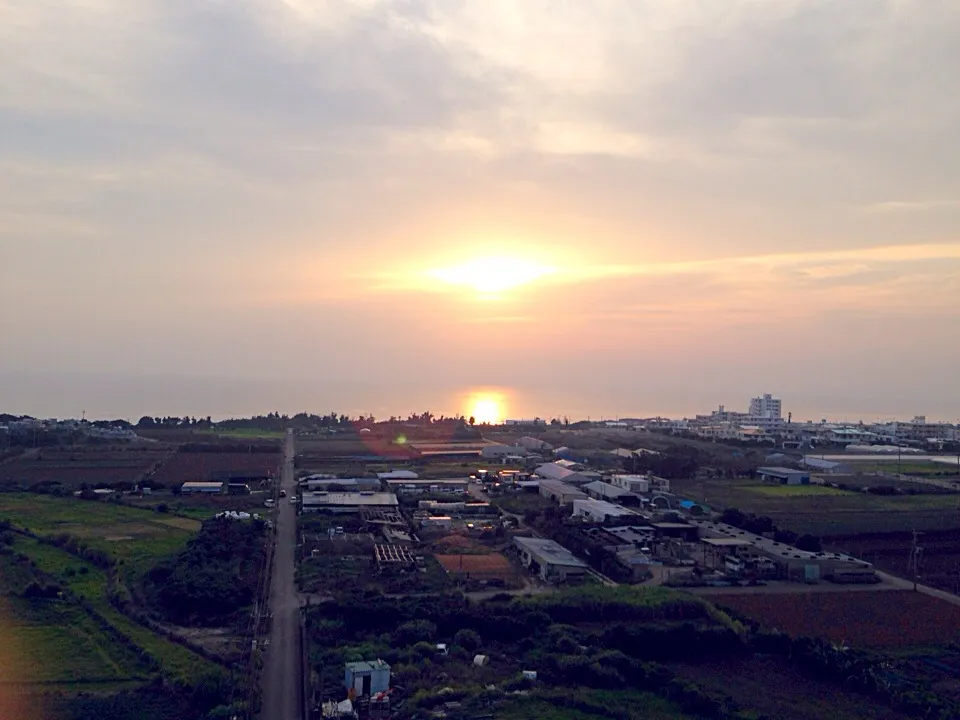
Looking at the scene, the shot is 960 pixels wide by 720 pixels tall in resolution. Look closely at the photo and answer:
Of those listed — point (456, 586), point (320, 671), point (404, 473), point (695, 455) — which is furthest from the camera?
point (695, 455)

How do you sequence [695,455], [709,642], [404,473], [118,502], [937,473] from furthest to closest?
[695,455]
[937,473]
[404,473]
[118,502]
[709,642]

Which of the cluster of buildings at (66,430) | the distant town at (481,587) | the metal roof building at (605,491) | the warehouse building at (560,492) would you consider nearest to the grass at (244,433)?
the cluster of buildings at (66,430)

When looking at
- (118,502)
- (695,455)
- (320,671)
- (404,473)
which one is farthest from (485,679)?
(695,455)

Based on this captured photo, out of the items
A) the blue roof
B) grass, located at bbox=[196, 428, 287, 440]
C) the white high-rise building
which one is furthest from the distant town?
the white high-rise building

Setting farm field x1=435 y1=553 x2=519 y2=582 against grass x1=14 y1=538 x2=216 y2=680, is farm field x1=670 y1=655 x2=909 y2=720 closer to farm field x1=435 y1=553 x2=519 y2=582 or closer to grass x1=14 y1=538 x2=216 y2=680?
farm field x1=435 y1=553 x2=519 y2=582

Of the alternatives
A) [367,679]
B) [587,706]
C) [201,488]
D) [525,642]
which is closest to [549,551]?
[525,642]

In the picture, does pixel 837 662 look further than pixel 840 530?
No

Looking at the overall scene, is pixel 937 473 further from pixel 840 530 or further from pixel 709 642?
pixel 709 642

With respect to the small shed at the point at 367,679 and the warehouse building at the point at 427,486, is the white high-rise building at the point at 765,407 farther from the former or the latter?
the small shed at the point at 367,679
